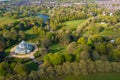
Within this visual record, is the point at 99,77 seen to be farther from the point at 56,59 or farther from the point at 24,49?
the point at 24,49

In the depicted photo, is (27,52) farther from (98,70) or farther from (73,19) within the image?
(73,19)

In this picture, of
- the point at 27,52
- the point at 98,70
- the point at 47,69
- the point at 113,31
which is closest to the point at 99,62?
the point at 98,70

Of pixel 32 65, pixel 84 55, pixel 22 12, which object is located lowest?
pixel 22 12

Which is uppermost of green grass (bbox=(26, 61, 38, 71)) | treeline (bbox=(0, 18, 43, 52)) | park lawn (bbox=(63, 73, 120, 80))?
treeline (bbox=(0, 18, 43, 52))

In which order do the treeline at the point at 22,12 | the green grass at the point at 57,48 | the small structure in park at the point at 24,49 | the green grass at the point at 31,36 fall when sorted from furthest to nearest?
the treeline at the point at 22,12 → the green grass at the point at 31,36 → the green grass at the point at 57,48 → the small structure in park at the point at 24,49

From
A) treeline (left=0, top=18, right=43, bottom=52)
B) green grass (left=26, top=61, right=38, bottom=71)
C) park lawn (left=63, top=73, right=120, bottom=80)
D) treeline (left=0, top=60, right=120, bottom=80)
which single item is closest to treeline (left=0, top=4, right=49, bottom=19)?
treeline (left=0, top=18, right=43, bottom=52)

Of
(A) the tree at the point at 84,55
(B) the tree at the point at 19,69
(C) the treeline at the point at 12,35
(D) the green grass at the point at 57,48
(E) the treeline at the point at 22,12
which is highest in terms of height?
(A) the tree at the point at 84,55

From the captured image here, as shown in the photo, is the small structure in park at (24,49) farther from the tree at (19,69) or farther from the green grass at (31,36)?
the tree at (19,69)

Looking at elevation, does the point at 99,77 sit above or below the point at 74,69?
below

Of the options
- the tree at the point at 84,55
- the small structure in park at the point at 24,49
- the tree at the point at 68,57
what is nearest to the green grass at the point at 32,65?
the tree at the point at 68,57

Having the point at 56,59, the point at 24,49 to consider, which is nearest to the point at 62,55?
the point at 56,59

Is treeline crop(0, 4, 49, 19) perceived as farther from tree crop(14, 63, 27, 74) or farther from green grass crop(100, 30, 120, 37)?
tree crop(14, 63, 27, 74)
